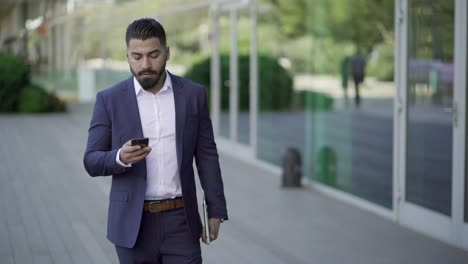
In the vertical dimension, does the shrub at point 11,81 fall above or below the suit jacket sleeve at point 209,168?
below

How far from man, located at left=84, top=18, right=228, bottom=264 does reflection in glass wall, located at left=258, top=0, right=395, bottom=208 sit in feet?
16.7

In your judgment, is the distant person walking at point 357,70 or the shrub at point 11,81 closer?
the distant person walking at point 357,70

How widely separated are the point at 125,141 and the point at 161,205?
0.29 m

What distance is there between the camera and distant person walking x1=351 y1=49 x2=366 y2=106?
932cm

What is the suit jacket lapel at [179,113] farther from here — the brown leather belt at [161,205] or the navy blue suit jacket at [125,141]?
the brown leather belt at [161,205]

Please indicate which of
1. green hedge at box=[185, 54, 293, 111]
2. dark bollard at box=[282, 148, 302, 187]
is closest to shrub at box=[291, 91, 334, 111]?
green hedge at box=[185, 54, 293, 111]

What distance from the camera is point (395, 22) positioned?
8.36m

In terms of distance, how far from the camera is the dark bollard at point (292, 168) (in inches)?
404

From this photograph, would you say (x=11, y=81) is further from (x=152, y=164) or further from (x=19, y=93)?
(x=152, y=164)

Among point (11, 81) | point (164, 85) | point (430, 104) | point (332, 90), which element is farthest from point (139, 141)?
point (11, 81)

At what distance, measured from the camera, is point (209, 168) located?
374cm

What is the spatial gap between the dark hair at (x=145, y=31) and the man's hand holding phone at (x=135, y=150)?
0.44 m

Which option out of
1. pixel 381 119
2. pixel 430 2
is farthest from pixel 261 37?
pixel 430 2

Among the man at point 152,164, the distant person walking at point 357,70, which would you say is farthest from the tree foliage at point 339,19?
the man at point 152,164
